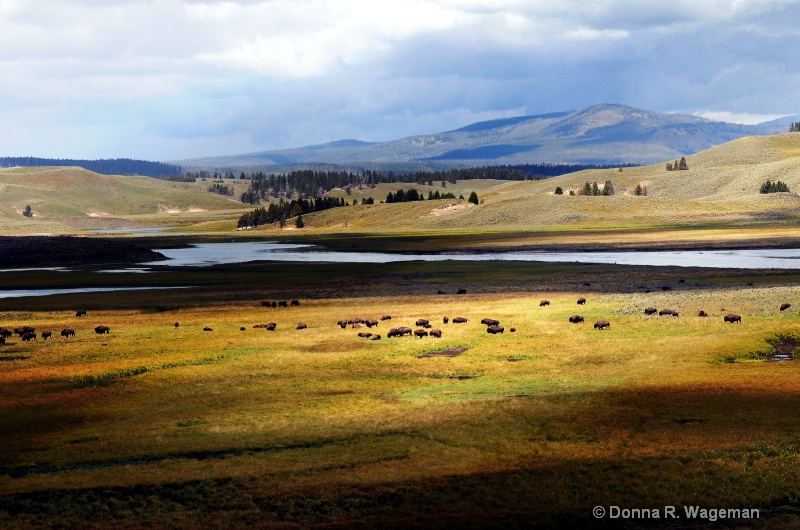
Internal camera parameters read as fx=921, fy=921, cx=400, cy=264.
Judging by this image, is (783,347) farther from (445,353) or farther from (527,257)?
(527,257)

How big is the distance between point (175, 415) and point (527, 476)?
48.9ft

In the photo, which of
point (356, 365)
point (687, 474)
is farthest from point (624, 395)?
point (356, 365)

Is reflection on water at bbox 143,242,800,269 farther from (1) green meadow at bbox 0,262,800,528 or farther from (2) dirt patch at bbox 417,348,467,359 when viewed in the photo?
(2) dirt patch at bbox 417,348,467,359

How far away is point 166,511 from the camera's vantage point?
24.4m

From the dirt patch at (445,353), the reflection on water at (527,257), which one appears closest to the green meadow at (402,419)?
the dirt patch at (445,353)

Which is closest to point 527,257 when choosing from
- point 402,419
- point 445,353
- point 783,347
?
point 445,353

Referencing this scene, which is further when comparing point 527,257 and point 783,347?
point 527,257

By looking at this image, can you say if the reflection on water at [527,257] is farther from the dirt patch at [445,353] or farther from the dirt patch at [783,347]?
the dirt patch at [445,353]

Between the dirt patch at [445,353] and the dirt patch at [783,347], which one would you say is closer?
the dirt patch at [783,347]

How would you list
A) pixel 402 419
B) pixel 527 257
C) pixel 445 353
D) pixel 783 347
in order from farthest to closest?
pixel 527 257 < pixel 445 353 < pixel 783 347 < pixel 402 419

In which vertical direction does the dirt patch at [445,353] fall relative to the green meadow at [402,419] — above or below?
below

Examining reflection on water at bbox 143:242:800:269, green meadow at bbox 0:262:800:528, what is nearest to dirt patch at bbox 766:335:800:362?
green meadow at bbox 0:262:800:528

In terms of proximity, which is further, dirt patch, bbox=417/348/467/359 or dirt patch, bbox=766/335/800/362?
dirt patch, bbox=417/348/467/359

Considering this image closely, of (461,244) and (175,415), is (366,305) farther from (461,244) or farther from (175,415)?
(461,244)
